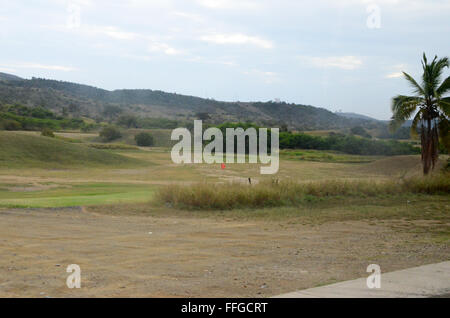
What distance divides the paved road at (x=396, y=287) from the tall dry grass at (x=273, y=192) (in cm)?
1053

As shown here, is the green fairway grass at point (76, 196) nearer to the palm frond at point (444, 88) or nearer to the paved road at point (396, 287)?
the paved road at point (396, 287)

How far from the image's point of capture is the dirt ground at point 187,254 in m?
6.89

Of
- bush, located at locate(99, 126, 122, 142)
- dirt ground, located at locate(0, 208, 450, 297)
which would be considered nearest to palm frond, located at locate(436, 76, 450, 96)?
dirt ground, located at locate(0, 208, 450, 297)

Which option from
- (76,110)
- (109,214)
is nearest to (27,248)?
(109,214)

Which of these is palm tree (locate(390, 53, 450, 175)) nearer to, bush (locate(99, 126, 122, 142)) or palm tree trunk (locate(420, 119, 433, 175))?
palm tree trunk (locate(420, 119, 433, 175))

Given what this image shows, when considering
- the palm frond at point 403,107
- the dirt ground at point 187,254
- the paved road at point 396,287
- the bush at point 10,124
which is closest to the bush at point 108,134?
the bush at point 10,124

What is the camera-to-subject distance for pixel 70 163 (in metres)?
40.3

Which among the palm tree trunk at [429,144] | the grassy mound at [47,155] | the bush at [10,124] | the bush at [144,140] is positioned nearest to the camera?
the palm tree trunk at [429,144]

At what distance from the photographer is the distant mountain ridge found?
11919cm

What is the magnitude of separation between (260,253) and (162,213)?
7169mm

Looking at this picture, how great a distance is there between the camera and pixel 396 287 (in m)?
6.49

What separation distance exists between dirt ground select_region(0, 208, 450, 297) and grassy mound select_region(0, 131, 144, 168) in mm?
24368

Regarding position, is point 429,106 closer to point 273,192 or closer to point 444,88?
point 444,88

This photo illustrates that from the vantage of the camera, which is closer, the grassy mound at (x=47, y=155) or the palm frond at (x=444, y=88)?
the palm frond at (x=444, y=88)
